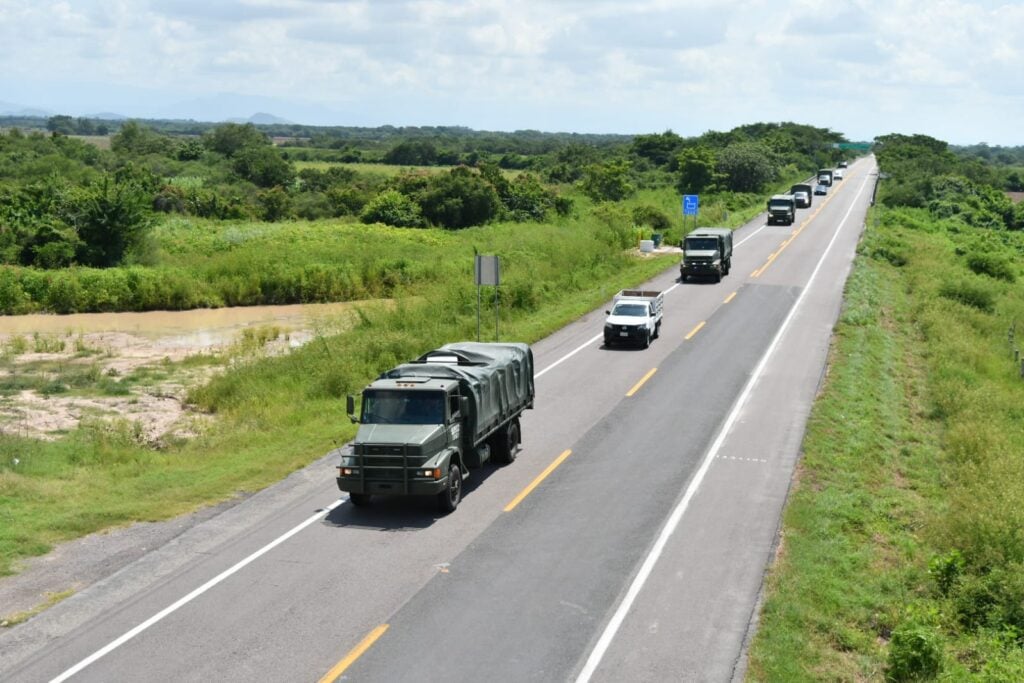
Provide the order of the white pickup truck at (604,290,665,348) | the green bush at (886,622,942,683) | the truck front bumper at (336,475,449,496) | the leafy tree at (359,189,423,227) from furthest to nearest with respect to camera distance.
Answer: the leafy tree at (359,189,423,227) → the white pickup truck at (604,290,665,348) → the truck front bumper at (336,475,449,496) → the green bush at (886,622,942,683)

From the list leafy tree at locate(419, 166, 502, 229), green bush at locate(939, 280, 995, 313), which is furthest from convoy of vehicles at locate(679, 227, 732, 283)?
leafy tree at locate(419, 166, 502, 229)

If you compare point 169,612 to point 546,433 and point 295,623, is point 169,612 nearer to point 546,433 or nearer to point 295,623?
point 295,623

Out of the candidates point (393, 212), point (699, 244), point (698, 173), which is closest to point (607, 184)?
point (698, 173)

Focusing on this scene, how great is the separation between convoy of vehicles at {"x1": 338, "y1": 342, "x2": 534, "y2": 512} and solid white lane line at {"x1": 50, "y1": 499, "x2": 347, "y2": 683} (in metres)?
1.00

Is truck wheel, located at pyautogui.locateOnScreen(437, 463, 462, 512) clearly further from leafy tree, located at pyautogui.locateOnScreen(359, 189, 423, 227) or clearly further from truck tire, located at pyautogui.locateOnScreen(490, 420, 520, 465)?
leafy tree, located at pyautogui.locateOnScreen(359, 189, 423, 227)

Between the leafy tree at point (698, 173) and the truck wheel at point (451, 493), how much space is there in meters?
89.0

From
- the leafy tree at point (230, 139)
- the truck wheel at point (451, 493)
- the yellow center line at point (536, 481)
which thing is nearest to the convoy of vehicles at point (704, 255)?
the yellow center line at point (536, 481)

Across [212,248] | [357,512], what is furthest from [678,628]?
[212,248]

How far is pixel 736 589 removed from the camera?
53.7 ft

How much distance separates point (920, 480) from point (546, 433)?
356 inches

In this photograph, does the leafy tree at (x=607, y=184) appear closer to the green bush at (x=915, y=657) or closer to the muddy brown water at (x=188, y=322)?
the muddy brown water at (x=188, y=322)

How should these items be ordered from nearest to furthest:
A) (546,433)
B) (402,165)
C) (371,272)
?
(546,433) < (371,272) < (402,165)

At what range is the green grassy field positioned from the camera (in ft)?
46.5

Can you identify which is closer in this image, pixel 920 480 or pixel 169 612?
pixel 169 612
